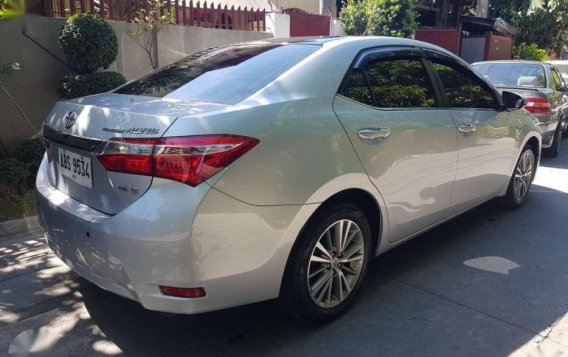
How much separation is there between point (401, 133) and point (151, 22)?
5.72 meters

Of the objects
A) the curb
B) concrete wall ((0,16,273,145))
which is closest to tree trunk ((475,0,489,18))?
concrete wall ((0,16,273,145))

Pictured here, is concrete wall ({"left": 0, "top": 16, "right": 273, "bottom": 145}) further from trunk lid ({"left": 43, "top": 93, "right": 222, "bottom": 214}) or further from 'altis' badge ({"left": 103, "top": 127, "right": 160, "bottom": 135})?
'altis' badge ({"left": 103, "top": 127, "right": 160, "bottom": 135})

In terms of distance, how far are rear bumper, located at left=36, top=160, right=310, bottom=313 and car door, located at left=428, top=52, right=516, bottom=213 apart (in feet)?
6.10

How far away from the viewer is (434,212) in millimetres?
3797

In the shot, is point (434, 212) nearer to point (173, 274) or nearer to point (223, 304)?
point (223, 304)

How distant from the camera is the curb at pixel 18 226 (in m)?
4.59

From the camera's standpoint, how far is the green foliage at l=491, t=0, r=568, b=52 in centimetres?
2259

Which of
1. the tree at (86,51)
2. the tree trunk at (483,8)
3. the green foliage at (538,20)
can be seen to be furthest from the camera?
the green foliage at (538,20)

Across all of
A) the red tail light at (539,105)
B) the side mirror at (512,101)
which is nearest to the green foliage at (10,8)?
the side mirror at (512,101)

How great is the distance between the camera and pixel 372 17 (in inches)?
503

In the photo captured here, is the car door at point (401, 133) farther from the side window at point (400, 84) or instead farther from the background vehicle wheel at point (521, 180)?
the background vehicle wheel at point (521, 180)

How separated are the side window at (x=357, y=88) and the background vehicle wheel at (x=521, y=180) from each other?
257 centimetres

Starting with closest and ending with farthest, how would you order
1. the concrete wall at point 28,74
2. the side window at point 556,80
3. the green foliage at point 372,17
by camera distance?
the concrete wall at point 28,74
the side window at point 556,80
the green foliage at point 372,17

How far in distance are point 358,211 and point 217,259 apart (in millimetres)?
1045
